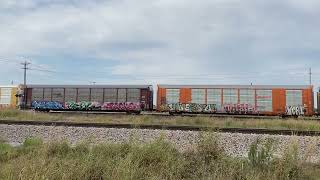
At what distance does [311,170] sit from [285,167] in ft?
5.94

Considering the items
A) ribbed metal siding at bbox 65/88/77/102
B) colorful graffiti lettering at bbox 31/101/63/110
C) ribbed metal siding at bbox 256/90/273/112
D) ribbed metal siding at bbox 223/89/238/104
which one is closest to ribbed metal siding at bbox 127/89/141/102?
ribbed metal siding at bbox 65/88/77/102

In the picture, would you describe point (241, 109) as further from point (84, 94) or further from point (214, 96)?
point (84, 94)

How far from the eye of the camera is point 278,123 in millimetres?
27500

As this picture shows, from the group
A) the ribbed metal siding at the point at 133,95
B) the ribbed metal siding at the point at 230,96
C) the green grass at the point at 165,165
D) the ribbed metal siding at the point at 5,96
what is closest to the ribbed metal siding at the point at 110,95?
the ribbed metal siding at the point at 133,95

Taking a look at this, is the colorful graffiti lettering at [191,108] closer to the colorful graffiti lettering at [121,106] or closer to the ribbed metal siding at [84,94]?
the colorful graffiti lettering at [121,106]

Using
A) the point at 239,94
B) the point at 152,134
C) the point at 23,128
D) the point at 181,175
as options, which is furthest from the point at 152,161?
the point at 239,94

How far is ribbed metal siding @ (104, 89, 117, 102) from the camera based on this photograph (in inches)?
1709

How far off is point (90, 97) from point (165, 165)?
3718 cm

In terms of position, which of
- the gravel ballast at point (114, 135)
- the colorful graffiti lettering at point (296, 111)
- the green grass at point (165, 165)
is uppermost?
the colorful graffiti lettering at point (296, 111)

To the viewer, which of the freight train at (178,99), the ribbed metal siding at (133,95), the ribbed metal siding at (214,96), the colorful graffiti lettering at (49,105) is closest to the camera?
the freight train at (178,99)

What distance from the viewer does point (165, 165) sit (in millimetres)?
8008

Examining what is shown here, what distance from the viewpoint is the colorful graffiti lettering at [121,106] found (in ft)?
139

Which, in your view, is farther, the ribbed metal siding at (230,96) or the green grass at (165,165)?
the ribbed metal siding at (230,96)

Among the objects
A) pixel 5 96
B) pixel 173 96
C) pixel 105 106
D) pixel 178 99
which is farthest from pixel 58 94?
pixel 178 99
